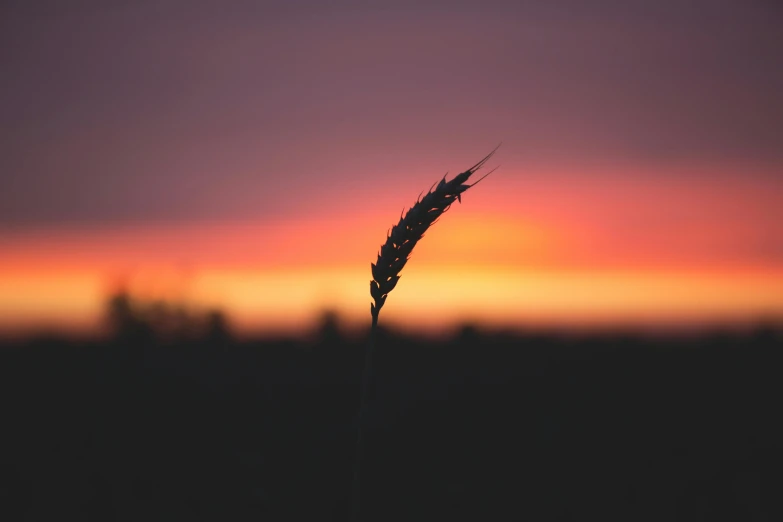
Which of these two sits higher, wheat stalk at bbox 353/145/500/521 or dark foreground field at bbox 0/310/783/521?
wheat stalk at bbox 353/145/500/521

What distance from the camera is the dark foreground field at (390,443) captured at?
8273 millimetres

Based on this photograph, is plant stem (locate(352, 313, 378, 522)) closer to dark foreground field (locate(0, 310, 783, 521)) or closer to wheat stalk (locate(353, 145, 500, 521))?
wheat stalk (locate(353, 145, 500, 521))

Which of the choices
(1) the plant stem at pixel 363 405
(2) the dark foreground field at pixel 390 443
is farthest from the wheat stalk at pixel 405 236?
(2) the dark foreground field at pixel 390 443

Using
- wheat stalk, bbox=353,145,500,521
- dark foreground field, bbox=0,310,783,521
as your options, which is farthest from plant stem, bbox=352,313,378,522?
dark foreground field, bbox=0,310,783,521

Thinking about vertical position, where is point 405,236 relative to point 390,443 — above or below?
above

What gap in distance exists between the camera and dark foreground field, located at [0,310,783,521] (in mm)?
8273

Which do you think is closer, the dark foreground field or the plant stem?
the plant stem

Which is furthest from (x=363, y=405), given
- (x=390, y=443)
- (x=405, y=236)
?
(x=390, y=443)

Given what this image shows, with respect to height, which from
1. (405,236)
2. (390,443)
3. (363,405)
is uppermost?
(405,236)

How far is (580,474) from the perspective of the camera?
383 inches

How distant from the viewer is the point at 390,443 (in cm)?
1138

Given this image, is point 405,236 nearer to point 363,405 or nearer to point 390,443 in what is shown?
point 363,405

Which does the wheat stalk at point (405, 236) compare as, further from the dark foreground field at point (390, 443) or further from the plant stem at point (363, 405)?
the dark foreground field at point (390, 443)

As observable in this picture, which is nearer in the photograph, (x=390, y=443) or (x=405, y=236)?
(x=405, y=236)
